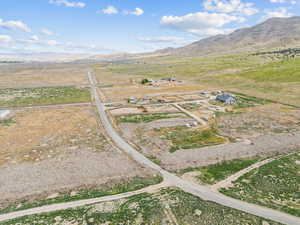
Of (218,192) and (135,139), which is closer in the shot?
(218,192)

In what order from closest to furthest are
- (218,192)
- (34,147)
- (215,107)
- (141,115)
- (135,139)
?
(218,192), (34,147), (135,139), (141,115), (215,107)

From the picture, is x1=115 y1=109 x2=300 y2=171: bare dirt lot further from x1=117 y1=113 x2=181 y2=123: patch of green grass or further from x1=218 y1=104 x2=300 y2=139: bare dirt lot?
x1=117 y1=113 x2=181 y2=123: patch of green grass

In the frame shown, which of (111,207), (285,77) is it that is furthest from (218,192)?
(285,77)

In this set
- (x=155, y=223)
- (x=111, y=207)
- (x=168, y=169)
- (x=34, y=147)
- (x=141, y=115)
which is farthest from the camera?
(x=141, y=115)

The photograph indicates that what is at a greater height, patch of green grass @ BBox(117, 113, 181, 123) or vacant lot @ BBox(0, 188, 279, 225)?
patch of green grass @ BBox(117, 113, 181, 123)

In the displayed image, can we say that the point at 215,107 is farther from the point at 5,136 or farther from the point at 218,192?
the point at 5,136

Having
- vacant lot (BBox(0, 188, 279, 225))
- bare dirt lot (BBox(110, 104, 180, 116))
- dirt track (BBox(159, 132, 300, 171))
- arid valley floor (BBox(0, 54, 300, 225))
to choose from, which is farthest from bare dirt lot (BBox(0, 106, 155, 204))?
bare dirt lot (BBox(110, 104, 180, 116))

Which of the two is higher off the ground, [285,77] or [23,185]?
[285,77]
